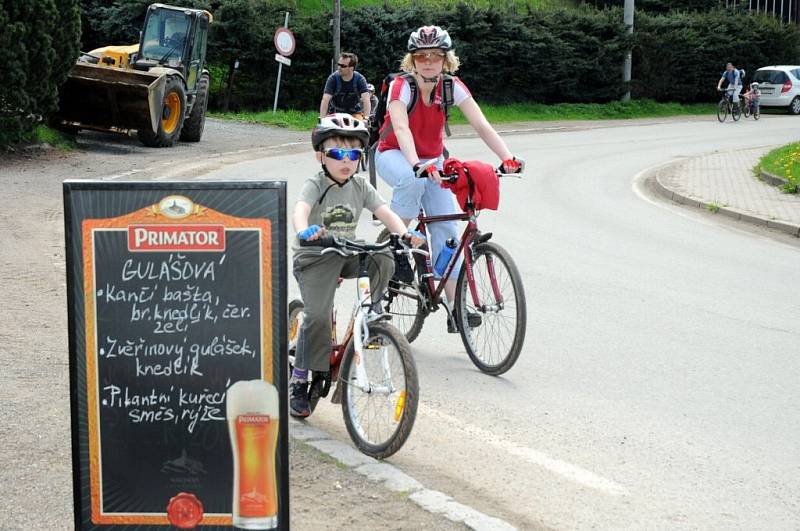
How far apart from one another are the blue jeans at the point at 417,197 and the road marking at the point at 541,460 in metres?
1.50

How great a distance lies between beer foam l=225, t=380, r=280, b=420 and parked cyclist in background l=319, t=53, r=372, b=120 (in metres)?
10.9

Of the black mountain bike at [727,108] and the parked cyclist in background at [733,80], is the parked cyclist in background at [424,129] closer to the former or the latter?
the parked cyclist in background at [733,80]

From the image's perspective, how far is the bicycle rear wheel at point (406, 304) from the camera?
7465 mm

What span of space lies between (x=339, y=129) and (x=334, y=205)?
40 cm

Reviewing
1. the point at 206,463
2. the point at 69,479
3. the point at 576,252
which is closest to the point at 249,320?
the point at 206,463

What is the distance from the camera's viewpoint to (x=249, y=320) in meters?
4.01

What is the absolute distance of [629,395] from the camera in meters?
6.67

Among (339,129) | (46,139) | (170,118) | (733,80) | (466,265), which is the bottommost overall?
(46,139)

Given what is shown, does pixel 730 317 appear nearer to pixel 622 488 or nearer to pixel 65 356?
pixel 622 488

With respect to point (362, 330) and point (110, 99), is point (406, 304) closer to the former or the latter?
point (362, 330)

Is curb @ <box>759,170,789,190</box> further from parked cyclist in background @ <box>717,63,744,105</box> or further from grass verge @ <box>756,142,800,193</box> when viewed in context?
parked cyclist in background @ <box>717,63,744,105</box>

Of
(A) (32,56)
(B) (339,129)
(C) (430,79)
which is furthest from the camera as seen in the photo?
(A) (32,56)

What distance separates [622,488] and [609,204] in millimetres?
11592

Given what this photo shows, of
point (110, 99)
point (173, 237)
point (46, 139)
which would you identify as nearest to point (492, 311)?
point (173, 237)
